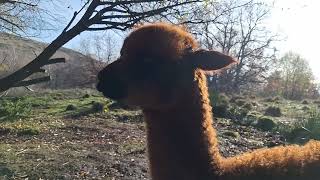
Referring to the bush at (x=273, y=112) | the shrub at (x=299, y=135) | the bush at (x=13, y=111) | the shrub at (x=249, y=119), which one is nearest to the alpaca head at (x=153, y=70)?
the shrub at (x=299, y=135)

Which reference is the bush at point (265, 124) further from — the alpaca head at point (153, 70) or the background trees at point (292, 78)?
the background trees at point (292, 78)

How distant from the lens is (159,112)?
336cm

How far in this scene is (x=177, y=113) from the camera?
3.36 m

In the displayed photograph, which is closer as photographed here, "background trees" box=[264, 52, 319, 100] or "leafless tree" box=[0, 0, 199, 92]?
"leafless tree" box=[0, 0, 199, 92]

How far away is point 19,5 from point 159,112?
637 cm

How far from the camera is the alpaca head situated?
3318 millimetres

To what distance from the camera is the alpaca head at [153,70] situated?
3318mm

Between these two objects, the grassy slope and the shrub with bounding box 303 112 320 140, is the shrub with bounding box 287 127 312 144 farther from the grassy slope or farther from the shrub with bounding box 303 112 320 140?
the grassy slope

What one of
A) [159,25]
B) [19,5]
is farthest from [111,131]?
[159,25]

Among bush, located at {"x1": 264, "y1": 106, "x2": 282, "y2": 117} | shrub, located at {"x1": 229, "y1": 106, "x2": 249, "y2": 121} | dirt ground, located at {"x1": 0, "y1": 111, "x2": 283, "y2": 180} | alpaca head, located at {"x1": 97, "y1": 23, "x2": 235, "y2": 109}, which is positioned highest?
alpaca head, located at {"x1": 97, "y1": 23, "x2": 235, "y2": 109}

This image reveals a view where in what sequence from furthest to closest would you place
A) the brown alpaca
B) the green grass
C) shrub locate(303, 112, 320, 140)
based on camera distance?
the green grass, shrub locate(303, 112, 320, 140), the brown alpaca

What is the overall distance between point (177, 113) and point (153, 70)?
0.34 meters

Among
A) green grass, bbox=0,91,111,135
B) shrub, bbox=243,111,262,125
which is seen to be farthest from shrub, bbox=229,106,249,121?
green grass, bbox=0,91,111,135

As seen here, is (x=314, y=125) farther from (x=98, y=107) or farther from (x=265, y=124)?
(x=98, y=107)
